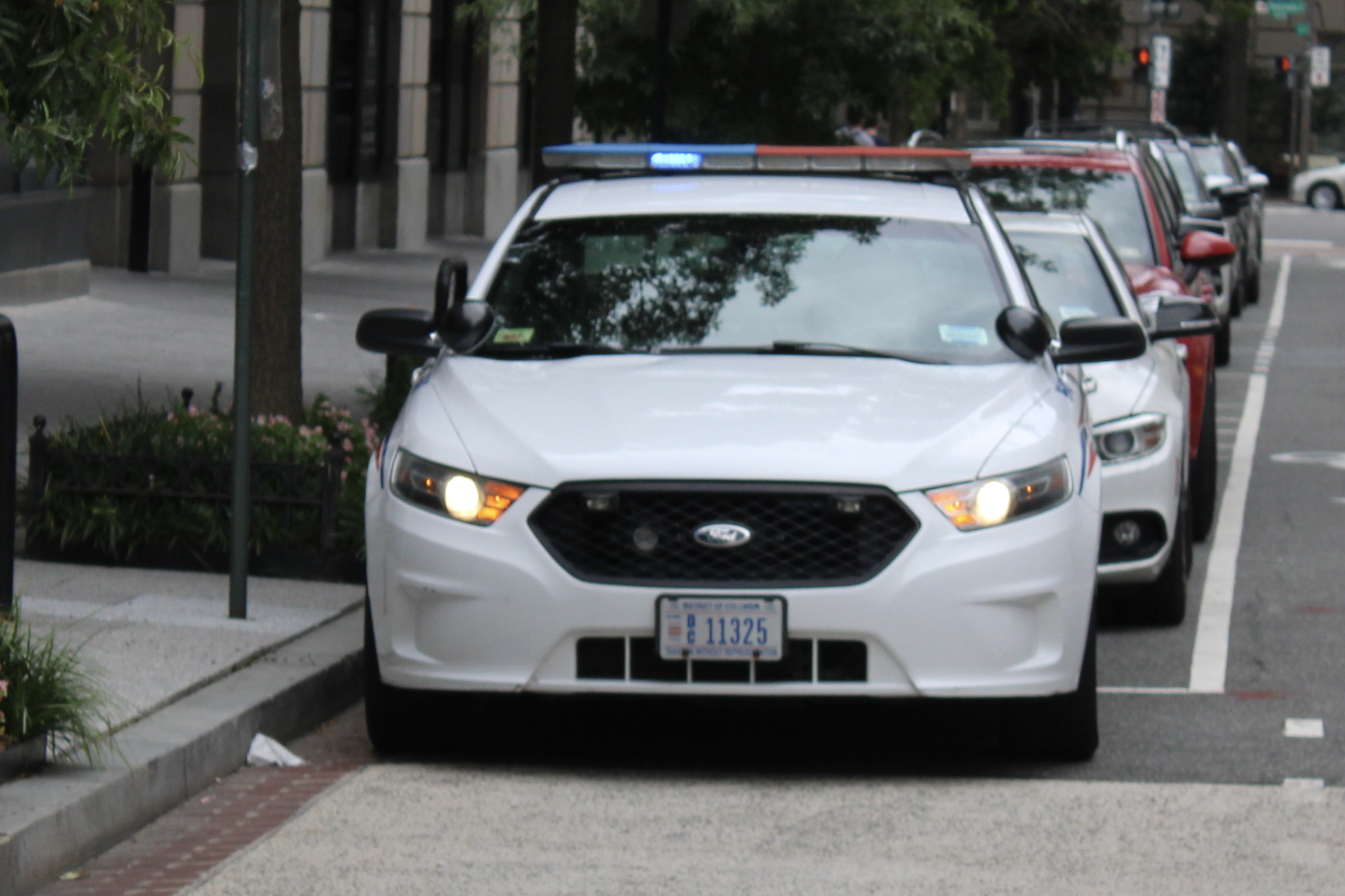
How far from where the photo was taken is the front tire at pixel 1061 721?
6.70 metres

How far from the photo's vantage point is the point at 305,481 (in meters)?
9.08

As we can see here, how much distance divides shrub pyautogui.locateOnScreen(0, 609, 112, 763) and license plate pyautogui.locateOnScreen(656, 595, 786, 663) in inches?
55.5

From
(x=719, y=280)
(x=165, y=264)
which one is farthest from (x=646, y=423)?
(x=165, y=264)

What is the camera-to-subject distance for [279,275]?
1050 centimetres

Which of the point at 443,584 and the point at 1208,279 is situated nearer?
the point at 443,584

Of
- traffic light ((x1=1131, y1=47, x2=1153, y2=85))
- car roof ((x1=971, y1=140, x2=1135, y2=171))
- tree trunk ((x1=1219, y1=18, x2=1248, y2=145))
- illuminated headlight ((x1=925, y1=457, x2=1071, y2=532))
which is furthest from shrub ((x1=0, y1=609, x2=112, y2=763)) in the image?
tree trunk ((x1=1219, y1=18, x2=1248, y2=145))

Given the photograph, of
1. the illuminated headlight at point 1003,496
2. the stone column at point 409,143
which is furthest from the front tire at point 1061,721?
the stone column at point 409,143

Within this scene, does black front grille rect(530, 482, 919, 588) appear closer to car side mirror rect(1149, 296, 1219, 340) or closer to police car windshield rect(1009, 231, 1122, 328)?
car side mirror rect(1149, 296, 1219, 340)

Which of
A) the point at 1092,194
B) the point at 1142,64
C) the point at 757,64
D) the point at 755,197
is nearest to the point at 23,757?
the point at 755,197

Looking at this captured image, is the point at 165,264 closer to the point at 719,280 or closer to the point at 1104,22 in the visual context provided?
the point at 719,280

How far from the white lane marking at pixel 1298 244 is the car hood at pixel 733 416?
34.5 m

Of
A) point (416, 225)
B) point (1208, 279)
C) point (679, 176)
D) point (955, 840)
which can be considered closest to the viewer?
point (955, 840)

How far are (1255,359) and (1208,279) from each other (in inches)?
54.1

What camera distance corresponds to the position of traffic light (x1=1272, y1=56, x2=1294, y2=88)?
62.2m
